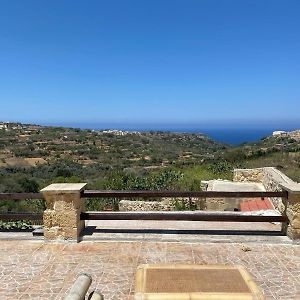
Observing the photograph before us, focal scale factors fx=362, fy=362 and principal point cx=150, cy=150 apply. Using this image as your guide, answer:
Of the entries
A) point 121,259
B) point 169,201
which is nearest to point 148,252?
point 121,259

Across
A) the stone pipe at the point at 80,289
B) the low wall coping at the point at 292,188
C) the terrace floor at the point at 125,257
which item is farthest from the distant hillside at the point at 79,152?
the stone pipe at the point at 80,289

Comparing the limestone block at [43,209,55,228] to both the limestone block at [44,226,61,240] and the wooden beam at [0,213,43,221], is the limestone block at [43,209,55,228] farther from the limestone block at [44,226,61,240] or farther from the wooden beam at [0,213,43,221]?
the wooden beam at [0,213,43,221]

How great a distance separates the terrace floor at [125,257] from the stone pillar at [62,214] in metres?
0.19

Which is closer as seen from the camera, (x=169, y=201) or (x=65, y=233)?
(x=65, y=233)

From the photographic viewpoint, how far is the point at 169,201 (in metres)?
12.0

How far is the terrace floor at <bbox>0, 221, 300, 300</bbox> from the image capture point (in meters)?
4.46

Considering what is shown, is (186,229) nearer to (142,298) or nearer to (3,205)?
(142,298)

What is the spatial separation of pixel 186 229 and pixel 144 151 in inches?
1618

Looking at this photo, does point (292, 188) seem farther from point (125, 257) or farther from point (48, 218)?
point (48, 218)

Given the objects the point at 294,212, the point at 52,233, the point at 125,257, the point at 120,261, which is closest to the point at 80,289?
the point at 120,261

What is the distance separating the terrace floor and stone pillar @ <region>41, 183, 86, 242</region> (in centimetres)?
19

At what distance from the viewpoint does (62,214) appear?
238 inches

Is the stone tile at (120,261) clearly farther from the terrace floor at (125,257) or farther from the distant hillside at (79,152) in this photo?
the distant hillside at (79,152)

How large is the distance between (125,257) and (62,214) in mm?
1386
